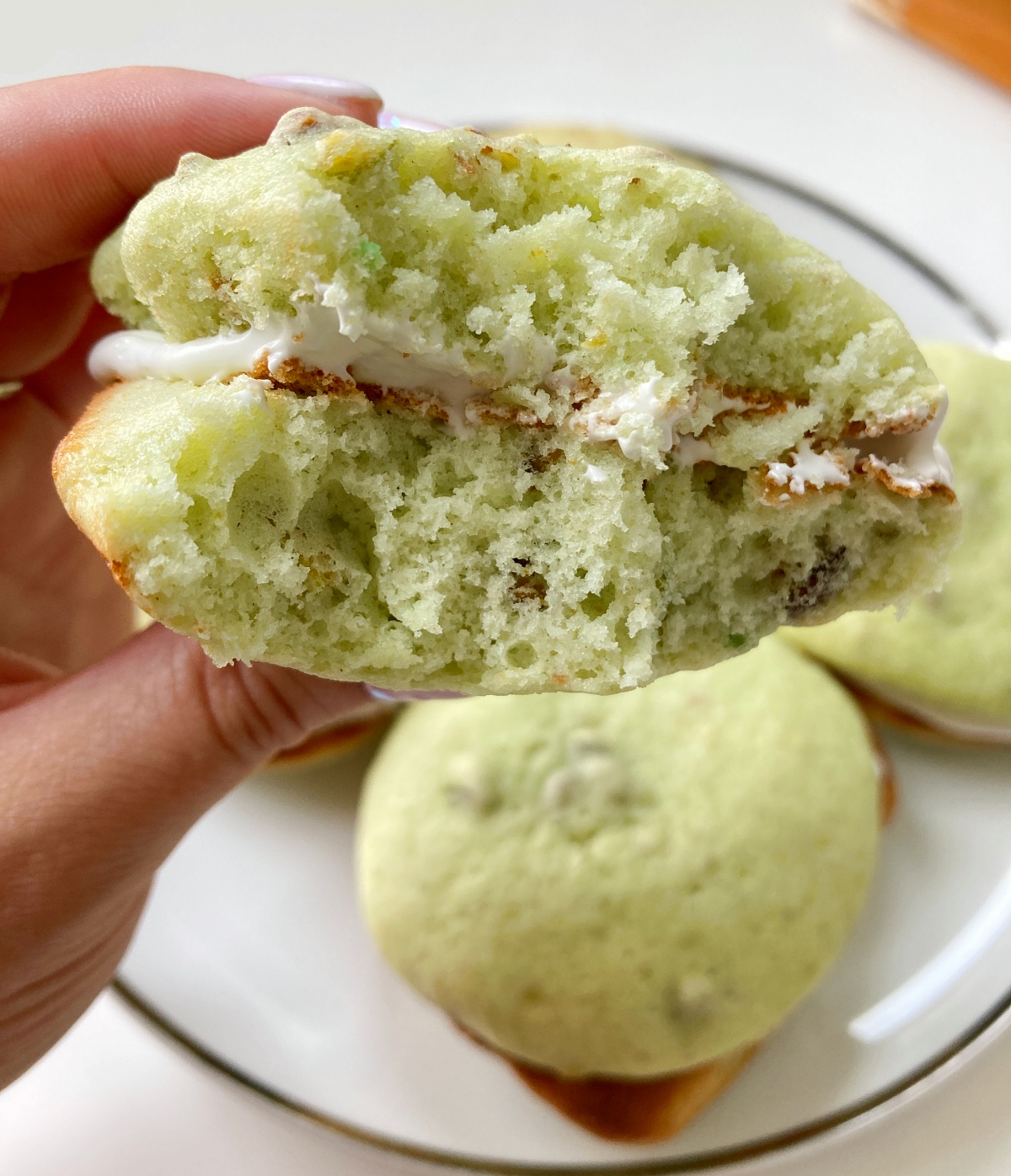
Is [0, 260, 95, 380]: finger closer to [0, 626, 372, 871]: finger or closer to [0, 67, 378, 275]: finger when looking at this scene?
[0, 67, 378, 275]: finger

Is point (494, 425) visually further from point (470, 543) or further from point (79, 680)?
point (79, 680)

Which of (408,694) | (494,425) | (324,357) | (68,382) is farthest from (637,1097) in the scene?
(68,382)

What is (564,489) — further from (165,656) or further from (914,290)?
A: (914,290)

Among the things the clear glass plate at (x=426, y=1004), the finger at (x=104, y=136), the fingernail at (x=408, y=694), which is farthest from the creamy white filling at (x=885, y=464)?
the clear glass plate at (x=426, y=1004)

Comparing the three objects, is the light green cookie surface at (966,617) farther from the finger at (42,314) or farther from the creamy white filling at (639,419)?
the finger at (42,314)

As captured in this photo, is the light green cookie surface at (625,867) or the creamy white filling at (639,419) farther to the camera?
the light green cookie surface at (625,867)

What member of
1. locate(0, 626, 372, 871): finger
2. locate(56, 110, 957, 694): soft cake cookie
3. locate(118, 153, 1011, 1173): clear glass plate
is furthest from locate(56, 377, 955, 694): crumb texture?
locate(118, 153, 1011, 1173): clear glass plate
